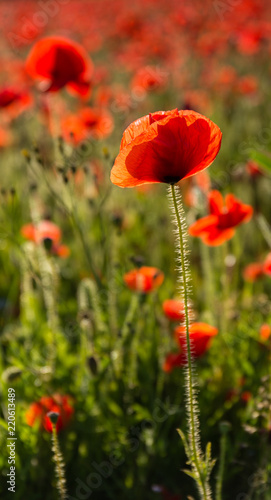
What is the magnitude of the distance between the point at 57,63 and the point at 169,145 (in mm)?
1356

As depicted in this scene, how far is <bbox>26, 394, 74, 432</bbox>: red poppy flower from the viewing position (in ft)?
5.36

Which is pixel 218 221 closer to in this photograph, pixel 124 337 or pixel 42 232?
pixel 124 337

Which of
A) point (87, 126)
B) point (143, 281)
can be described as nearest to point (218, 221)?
point (143, 281)

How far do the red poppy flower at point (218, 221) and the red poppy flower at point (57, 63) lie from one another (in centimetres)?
88

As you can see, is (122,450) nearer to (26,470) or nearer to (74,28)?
(26,470)

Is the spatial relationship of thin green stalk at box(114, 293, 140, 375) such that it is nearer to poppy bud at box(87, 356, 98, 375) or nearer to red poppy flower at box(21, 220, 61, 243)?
poppy bud at box(87, 356, 98, 375)

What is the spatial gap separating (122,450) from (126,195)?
2291 mm

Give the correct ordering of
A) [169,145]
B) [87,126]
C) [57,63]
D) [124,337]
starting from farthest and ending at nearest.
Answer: [87,126]
[57,63]
[124,337]
[169,145]

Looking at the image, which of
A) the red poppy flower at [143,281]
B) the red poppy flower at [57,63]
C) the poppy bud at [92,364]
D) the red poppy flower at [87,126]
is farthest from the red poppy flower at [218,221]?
the red poppy flower at [87,126]

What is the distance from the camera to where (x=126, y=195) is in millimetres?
3775

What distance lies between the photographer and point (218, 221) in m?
1.71

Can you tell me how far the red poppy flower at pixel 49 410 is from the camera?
163cm

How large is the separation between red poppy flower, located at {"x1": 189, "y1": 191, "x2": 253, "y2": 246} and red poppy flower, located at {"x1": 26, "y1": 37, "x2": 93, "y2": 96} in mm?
881

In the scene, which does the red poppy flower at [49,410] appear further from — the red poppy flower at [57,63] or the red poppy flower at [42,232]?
the red poppy flower at [57,63]
